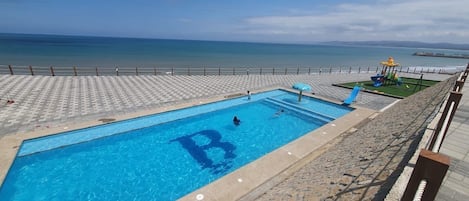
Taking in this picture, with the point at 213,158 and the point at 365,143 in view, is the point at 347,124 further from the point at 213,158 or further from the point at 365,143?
the point at 213,158

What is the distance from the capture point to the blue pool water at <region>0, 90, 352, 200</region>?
21.6 ft

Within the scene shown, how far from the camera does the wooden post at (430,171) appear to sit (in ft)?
5.11

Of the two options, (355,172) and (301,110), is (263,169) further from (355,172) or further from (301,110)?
(301,110)

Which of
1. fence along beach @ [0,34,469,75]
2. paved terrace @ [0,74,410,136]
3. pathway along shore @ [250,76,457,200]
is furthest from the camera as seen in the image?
fence along beach @ [0,34,469,75]

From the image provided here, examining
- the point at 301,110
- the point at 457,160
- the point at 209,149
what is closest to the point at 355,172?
the point at 457,160

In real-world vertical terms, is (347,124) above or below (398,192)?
below

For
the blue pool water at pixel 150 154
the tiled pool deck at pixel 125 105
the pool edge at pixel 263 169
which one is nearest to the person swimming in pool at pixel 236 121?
the blue pool water at pixel 150 154

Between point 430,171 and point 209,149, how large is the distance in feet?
27.0

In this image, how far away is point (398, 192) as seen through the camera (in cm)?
281

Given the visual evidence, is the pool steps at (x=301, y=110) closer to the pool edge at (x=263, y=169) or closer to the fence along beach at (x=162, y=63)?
the pool edge at (x=263, y=169)

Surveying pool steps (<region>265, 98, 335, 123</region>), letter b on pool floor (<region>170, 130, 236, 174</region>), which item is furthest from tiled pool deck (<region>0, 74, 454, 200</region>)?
letter b on pool floor (<region>170, 130, 236, 174</region>)

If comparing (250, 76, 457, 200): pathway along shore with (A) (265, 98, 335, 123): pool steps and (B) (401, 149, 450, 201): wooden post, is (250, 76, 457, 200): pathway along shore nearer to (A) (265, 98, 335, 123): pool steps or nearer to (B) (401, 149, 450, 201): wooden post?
(B) (401, 149, 450, 201): wooden post

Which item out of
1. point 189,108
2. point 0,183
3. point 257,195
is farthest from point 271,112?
point 0,183

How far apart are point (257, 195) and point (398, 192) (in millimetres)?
3296
